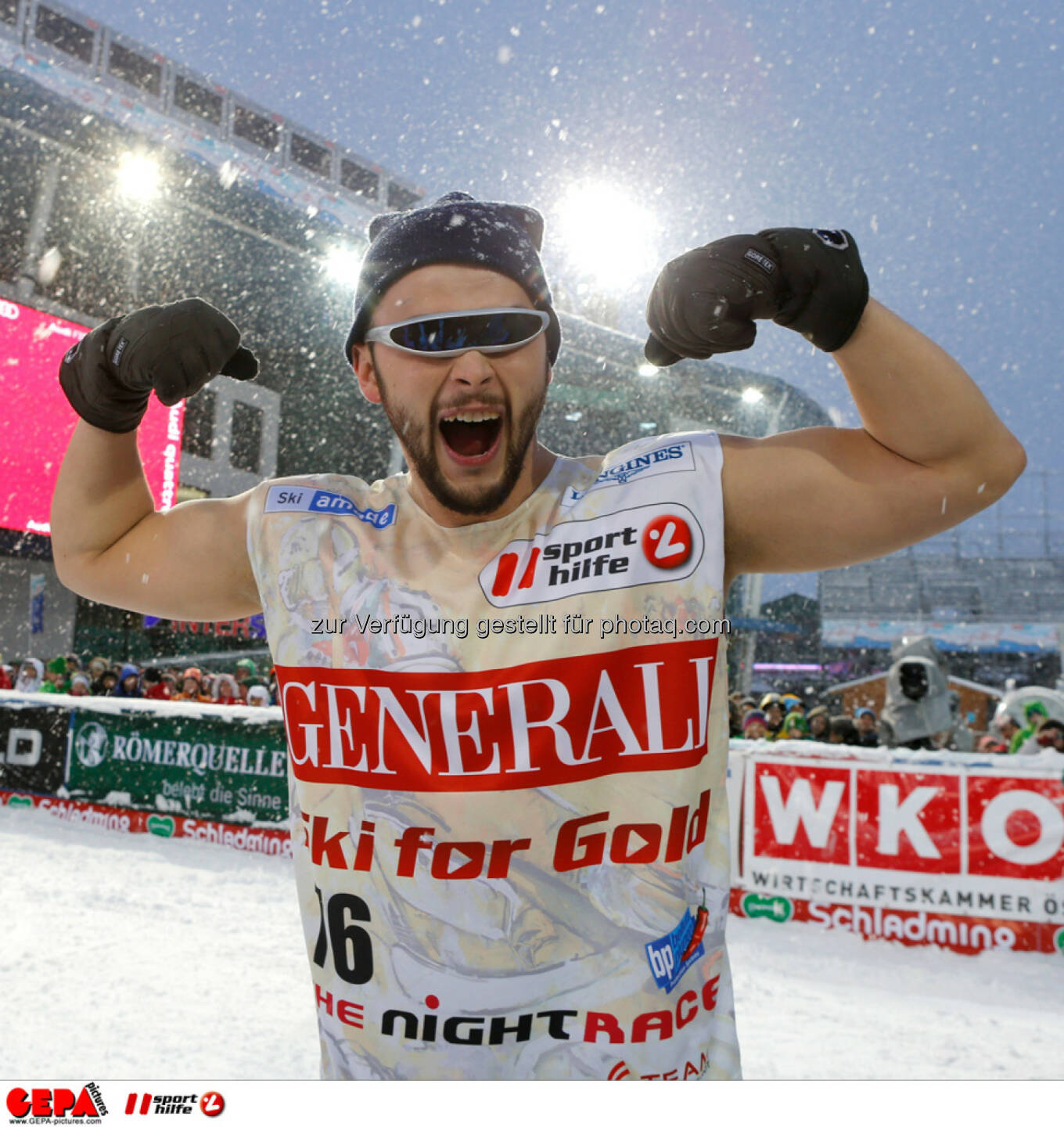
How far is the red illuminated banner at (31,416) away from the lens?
10180 millimetres

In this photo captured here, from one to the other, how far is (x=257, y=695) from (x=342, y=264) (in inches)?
386

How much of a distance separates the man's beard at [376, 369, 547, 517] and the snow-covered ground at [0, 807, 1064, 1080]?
8.99ft

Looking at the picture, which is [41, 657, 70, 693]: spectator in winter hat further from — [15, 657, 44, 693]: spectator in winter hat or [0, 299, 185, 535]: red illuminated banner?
[0, 299, 185, 535]: red illuminated banner

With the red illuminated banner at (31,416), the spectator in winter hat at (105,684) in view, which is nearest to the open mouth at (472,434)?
the red illuminated banner at (31,416)

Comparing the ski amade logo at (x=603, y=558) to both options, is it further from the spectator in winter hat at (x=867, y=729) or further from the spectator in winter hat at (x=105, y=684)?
the spectator in winter hat at (x=105, y=684)

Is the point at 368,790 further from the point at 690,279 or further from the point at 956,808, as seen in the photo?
the point at 956,808

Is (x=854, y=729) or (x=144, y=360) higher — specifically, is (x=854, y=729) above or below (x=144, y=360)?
below

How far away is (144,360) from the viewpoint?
1.40m

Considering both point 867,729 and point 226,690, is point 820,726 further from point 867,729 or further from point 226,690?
point 226,690

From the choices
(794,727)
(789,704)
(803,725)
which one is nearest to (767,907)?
(794,727)

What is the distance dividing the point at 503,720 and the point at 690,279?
2.33 feet

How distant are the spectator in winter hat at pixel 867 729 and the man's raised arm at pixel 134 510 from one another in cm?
620
